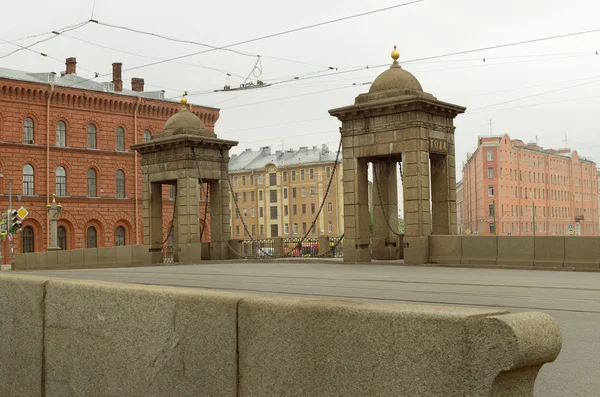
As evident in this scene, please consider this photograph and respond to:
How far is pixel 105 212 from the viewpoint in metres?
61.5

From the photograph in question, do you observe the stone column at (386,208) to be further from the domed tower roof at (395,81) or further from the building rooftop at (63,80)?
the building rooftop at (63,80)

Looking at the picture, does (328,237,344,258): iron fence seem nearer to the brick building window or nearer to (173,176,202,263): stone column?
(173,176,202,263): stone column

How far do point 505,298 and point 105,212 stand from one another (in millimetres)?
53621

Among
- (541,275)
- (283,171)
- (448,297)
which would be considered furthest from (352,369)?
(283,171)

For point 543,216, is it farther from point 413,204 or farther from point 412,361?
point 412,361

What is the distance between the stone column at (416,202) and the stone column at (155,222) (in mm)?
12178

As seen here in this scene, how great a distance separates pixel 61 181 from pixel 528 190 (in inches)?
3132

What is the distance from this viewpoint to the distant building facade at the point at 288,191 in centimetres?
10638

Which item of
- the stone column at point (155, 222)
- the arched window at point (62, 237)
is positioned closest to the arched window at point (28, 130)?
the arched window at point (62, 237)

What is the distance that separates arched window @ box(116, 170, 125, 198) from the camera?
63219 mm

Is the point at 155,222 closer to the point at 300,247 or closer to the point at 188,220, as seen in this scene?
the point at 188,220

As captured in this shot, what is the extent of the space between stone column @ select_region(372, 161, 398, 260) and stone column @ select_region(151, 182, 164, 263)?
979 centimetres

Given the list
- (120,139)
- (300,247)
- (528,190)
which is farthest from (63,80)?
(528,190)

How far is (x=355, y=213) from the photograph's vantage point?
2233cm
